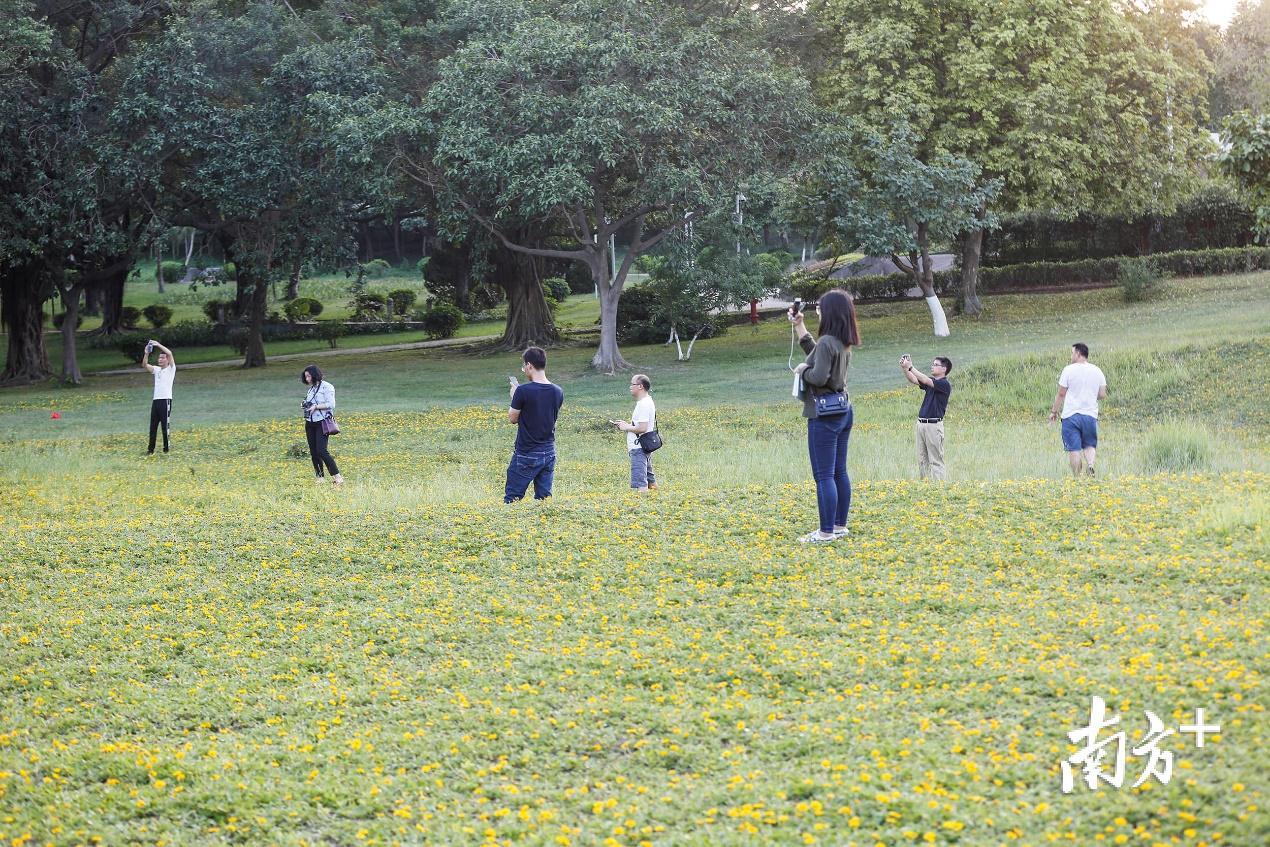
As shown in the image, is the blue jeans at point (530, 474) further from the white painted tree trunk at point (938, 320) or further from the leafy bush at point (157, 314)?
the leafy bush at point (157, 314)

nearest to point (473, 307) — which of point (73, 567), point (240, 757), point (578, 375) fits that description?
point (578, 375)

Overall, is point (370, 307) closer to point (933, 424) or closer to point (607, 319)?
point (607, 319)

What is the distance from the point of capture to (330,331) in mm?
48688

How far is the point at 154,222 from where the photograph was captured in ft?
111

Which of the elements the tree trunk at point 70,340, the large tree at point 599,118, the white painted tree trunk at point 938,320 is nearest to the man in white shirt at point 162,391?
the large tree at point 599,118

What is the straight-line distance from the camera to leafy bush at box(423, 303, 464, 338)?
157 ft

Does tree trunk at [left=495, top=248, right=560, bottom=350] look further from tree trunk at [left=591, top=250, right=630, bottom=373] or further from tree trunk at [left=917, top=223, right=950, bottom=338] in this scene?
tree trunk at [left=917, top=223, right=950, bottom=338]

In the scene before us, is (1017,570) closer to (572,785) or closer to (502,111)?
(572,785)

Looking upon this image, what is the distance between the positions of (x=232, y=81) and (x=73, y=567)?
26741 millimetres

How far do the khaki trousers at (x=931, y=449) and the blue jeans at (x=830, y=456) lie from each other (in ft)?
15.6

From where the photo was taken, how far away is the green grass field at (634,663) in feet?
18.1

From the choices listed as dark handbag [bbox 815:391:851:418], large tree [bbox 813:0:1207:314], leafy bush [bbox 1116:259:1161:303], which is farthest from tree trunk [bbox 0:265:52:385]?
dark handbag [bbox 815:391:851:418]

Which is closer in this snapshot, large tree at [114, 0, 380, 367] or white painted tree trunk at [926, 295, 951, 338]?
large tree at [114, 0, 380, 367]

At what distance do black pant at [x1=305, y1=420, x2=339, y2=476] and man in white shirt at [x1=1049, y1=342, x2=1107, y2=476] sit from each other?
909 cm
